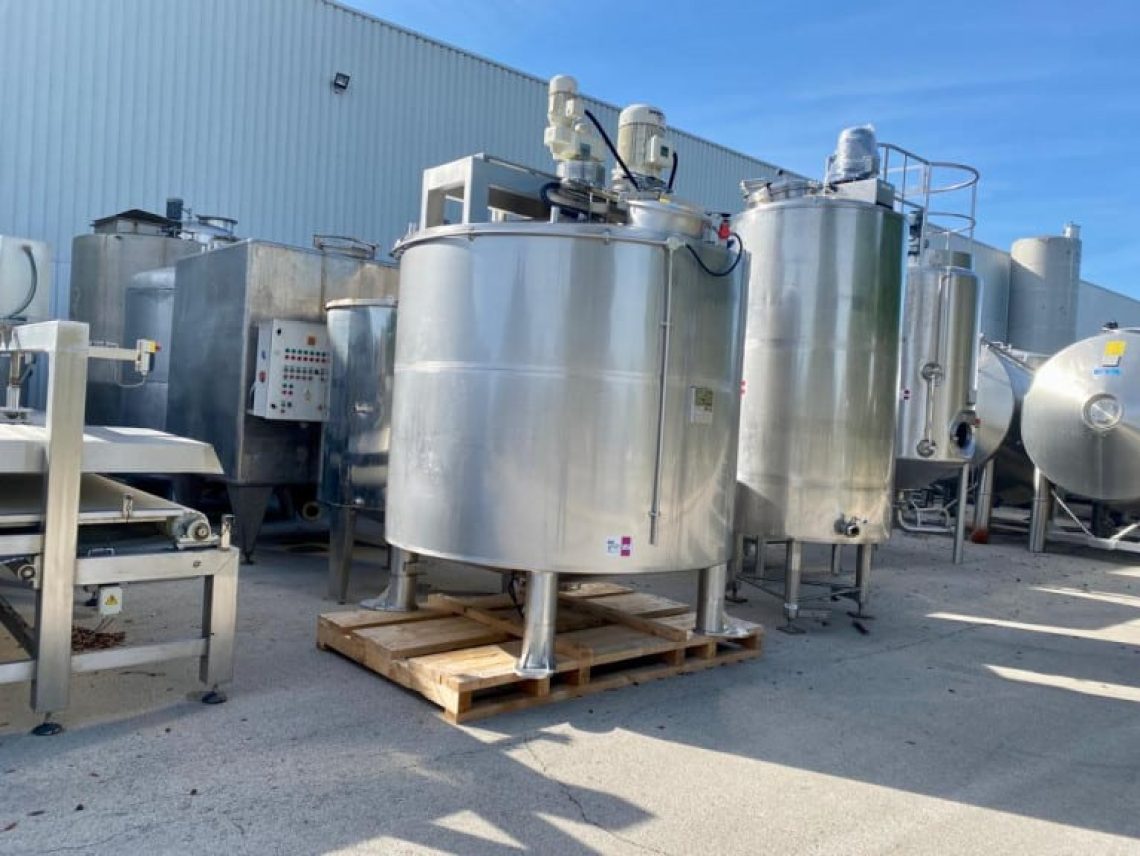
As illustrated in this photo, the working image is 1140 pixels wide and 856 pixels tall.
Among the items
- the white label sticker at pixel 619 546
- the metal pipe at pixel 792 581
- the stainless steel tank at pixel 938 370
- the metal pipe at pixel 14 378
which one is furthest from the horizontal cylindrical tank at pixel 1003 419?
the metal pipe at pixel 14 378

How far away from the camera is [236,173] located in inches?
429

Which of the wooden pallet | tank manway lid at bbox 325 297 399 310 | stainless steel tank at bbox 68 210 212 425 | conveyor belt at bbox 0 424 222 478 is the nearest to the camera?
conveyor belt at bbox 0 424 222 478

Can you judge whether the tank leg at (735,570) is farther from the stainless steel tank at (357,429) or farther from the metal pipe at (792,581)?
the stainless steel tank at (357,429)

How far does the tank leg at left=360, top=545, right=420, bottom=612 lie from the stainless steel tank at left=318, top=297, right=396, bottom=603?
924 millimetres

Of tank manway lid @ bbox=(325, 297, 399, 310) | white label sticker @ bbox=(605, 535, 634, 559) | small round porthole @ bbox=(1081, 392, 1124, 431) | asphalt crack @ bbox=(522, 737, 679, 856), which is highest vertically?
tank manway lid @ bbox=(325, 297, 399, 310)

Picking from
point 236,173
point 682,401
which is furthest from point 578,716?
point 236,173

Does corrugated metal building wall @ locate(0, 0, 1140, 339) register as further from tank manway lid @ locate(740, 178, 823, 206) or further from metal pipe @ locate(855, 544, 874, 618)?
metal pipe @ locate(855, 544, 874, 618)

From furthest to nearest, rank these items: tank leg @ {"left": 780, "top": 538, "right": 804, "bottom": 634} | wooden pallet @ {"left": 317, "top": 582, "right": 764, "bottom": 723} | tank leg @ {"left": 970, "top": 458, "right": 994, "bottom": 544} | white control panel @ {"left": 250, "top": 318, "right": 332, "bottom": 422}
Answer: tank leg @ {"left": 970, "top": 458, "right": 994, "bottom": 544} < white control panel @ {"left": 250, "top": 318, "right": 332, "bottom": 422} < tank leg @ {"left": 780, "top": 538, "right": 804, "bottom": 634} < wooden pallet @ {"left": 317, "top": 582, "right": 764, "bottom": 723}

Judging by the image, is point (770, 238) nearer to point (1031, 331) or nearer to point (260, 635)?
point (260, 635)

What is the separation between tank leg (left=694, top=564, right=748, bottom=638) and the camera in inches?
191

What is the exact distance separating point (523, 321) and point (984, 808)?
2.69 meters

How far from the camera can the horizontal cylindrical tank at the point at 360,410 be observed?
19.0 feet

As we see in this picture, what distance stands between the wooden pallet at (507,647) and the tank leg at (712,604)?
7cm

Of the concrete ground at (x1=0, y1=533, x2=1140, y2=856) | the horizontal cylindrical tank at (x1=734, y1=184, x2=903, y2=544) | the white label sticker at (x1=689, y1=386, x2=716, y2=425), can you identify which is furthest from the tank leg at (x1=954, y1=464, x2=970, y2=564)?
the white label sticker at (x1=689, y1=386, x2=716, y2=425)
